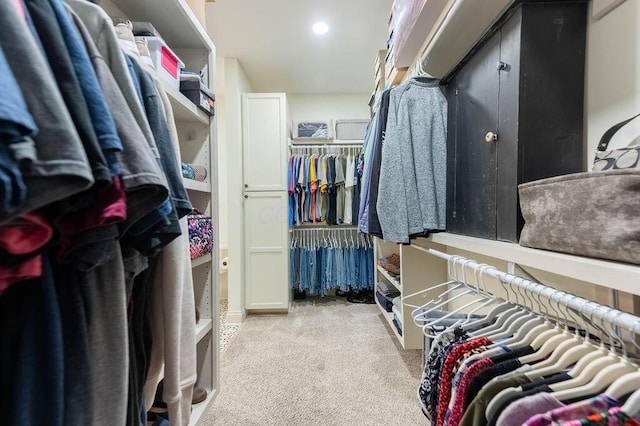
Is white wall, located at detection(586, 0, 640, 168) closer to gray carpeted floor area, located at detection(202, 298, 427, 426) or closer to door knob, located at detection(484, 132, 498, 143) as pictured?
door knob, located at detection(484, 132, 498, 143)

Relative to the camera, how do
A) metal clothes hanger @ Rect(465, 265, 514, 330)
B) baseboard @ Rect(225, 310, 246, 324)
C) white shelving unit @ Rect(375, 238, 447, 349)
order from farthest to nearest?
1. baseboard @ Rect(225, 310, 246, 324)
2. white shelving unit @ Rect(375, 238, 447, 349)
3. metal clothes hanger @ Rect(465, 265, 514, 330)

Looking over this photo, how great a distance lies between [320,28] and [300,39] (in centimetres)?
22

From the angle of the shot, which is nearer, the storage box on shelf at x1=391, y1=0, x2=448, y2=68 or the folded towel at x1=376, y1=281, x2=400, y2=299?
the storage box on shelf at x1=391, y1=0, x2=448, y2=68

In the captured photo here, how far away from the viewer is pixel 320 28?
227 centimetres

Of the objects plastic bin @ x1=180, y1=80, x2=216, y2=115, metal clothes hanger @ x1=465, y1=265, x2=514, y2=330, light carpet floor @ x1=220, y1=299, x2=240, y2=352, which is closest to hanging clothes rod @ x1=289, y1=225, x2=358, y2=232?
light carpet floor @ x1=220, y1=299, x2=240, y2=352

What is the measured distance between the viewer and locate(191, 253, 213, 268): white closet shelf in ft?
3.95

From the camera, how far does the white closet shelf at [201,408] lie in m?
1.21

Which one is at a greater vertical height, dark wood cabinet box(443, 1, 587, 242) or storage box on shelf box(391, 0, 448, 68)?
storage box on shelf box(391, 0, 448, 68)

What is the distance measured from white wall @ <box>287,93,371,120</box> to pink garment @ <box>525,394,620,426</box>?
11.3 ft

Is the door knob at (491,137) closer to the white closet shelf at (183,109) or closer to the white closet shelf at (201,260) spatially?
the white closet shelf at (183,109)

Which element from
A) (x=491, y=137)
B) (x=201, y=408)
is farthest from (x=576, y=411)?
(x=201, y=408)

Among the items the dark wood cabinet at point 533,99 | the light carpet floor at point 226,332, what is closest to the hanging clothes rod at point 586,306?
the dark wood cabinet at point 533,99

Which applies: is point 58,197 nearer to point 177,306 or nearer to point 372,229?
point 177,306

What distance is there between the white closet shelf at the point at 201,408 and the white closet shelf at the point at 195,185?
99 cm
